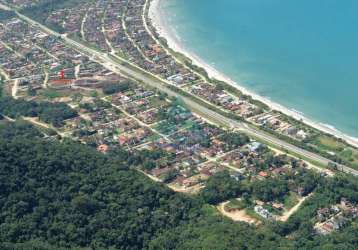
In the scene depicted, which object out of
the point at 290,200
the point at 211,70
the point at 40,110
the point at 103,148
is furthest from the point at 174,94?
the point at 290,200

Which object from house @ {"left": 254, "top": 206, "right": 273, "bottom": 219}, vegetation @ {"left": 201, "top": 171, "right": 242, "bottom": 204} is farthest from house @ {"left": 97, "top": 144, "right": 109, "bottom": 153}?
house @ {"left": 254, "top": 206, "right": 273, "bottom": 219}

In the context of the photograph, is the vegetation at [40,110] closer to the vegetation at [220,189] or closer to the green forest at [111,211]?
the green forest at [111,211]

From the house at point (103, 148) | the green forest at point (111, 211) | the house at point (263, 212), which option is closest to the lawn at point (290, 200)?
the green forest at point (111, 211)

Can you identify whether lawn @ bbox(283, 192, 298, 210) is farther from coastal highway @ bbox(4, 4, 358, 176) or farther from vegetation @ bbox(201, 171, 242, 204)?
coastal highway @ bbox(4, 4, 358, 176)

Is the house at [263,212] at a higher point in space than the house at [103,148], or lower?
higher

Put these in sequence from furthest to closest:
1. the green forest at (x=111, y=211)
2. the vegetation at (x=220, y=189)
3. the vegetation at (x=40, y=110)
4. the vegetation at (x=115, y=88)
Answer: the vegetation at (x=115, y=88) → the vegetation at (x=40, y=110) → the vegetation at (x=220, y=189) → the green forest at (x=111, y=211)

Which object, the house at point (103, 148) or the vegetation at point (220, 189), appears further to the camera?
the house at point (103, 148)

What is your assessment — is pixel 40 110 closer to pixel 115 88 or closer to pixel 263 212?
pixel 115 88
